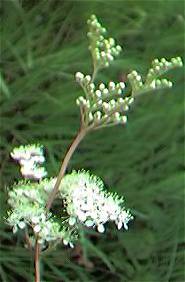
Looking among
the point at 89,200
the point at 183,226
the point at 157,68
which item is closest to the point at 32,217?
the point at 89,200

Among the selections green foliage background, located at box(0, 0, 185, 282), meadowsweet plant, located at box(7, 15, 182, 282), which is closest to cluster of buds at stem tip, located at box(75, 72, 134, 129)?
meadowsweet plant, located at box(7, 15, 182, 282)

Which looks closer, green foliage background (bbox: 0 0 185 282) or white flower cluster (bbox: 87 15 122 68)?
white flower cluster (bbox: 87 15 122 68)

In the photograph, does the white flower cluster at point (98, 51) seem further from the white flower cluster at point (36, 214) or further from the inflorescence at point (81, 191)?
the white flower cluster at point (36, 214)

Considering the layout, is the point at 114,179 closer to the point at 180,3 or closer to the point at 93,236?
the point at 93,236

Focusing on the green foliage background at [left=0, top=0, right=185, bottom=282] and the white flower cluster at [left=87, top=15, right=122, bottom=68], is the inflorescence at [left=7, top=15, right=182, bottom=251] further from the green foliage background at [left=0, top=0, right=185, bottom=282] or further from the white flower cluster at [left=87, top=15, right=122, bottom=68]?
Answer: the green foliage background at [left=0, top=0, right=185, bottom=282]

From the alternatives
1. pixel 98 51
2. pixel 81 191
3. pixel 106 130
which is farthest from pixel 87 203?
pixel 106 130

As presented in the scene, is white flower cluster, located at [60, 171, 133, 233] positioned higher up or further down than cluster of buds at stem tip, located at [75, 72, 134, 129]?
further down

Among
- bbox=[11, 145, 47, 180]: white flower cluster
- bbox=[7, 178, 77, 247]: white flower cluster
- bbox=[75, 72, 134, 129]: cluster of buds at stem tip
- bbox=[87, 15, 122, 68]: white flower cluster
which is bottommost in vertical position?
bbox=[7, 178, 77, 247]: white flower cluster
